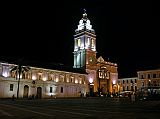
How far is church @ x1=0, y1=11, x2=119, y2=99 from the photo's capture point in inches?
2581

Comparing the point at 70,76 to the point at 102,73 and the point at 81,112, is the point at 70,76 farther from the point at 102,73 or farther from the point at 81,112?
the point at 81,112

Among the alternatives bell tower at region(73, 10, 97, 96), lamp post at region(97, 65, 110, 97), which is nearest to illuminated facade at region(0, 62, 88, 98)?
bell tower at region(73, 10, 97, 96)

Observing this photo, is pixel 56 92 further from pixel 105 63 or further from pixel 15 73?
pixel 105 63

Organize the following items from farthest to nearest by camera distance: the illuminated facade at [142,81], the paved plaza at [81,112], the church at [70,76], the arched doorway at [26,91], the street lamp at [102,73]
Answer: the street lamp at [102,73] < the illuminated facade at [142,81] < the arched doorway at [26,91] < the church at [70,76] < the paved plaza at [81,112]

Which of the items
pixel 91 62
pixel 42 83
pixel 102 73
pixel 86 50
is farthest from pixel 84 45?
pixel 42 83

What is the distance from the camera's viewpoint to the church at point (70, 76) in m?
65.6

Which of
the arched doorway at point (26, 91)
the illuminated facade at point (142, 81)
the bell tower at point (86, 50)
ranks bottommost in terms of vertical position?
the arched doorway at point (26, 91)

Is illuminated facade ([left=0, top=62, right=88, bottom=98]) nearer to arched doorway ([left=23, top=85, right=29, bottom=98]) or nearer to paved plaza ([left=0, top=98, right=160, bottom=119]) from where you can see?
arched doorway ([left=23, top=85, right=29, bottom=98])

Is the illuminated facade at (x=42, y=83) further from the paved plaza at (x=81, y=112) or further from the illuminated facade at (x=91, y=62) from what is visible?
the paved plaza at (x=81, y=112)

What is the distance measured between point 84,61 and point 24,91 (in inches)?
1189

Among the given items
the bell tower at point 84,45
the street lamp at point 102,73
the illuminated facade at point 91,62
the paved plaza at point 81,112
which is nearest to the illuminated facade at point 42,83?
the illuminated facade at point 91,62

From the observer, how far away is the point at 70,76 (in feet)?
271

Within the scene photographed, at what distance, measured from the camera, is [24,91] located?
6912 centimetres

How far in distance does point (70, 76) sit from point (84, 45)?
53.0ft
